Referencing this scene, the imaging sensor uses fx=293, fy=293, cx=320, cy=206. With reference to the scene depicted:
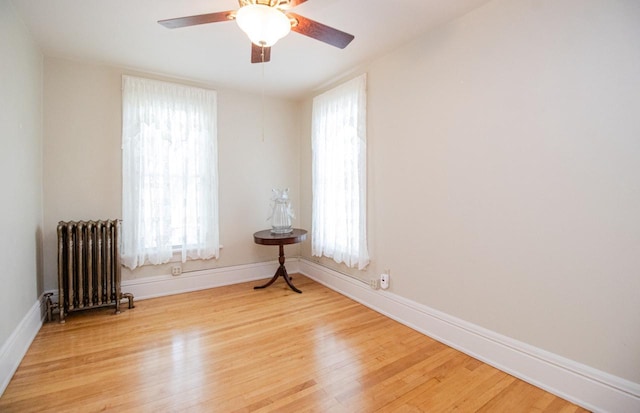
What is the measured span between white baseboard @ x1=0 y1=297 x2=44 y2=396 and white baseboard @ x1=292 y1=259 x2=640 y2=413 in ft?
9.06

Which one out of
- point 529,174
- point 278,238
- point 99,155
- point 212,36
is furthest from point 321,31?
point 99,155

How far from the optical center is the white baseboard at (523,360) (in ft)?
5.11

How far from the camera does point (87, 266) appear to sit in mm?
2787

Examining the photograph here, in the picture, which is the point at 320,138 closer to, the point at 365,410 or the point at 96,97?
the point at 96,97

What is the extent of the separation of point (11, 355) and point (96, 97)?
8.08ft

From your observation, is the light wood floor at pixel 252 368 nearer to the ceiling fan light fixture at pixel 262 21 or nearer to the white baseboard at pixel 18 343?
the white baseboard at pixel 18 343

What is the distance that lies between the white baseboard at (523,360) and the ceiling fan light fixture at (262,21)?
2364mm

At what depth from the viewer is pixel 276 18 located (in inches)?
63.7

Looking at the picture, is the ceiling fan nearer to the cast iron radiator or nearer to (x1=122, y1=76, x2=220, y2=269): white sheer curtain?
(x1=122, y1=76, x2=220, y2=269): white sheer curtain

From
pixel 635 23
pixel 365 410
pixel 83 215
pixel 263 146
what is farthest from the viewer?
pixel 263 146

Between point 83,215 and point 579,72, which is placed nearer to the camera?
point 579,72

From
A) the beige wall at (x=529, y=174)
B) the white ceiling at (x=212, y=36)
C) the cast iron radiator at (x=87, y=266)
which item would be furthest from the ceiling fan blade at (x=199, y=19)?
the cast iron radiator at (x=87, y=266)

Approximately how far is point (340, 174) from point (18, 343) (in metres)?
3.04

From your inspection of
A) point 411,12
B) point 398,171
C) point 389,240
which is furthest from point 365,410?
point 411,12
